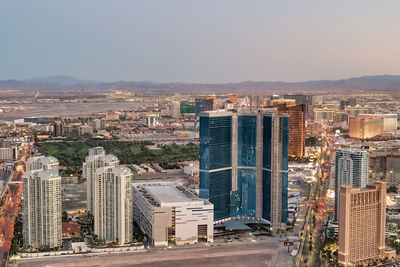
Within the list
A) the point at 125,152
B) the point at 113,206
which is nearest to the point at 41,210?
the point at 113,206

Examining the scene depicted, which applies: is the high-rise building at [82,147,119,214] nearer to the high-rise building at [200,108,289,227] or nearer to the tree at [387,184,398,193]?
the high-rise building at [200,108,289,227]

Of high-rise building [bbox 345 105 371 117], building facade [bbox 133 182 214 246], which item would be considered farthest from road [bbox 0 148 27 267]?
high-rise building [bbox 345 105 371 117]

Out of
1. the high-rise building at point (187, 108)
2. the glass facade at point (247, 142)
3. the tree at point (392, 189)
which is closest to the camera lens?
the glass facade at point (247, 142)

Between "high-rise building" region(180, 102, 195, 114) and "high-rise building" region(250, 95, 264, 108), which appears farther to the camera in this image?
"high-rise building" region(180, 102, 195, 114)

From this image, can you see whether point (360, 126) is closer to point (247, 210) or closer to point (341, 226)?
point (247, 210)

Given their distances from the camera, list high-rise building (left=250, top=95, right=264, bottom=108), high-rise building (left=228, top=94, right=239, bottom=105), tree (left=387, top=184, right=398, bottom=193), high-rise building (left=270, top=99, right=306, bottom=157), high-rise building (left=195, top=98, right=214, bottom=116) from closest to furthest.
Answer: tree (left=387, top=184, right=398, bottom=193), high-rise building (left=270, top=99, right=306, bottom=157), high-rise building (left=250, top=95, right=264, bottom=108), high-rise building (left=195, top=98, right=214, bottom=116), high-rise building (left=228, top=94, right=239, bottom=105)

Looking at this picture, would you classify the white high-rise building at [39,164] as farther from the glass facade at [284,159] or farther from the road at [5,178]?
the glass facade at [284,159]

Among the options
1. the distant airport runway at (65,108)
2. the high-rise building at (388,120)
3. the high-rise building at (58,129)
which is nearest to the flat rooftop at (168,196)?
the high-rise building at (388,120)

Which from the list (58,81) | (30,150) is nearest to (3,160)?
(30,150)
